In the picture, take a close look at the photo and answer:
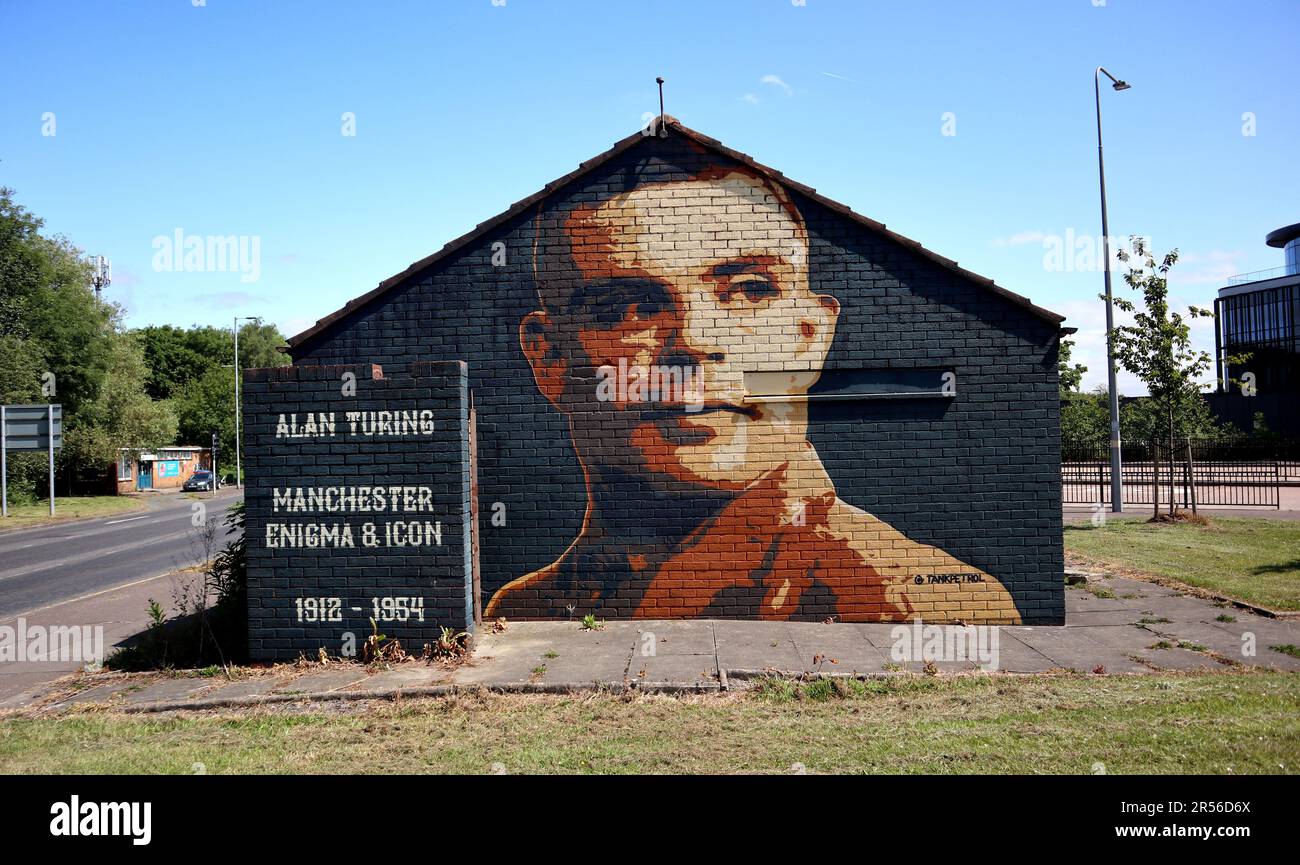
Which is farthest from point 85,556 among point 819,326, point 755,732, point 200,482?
point 200,482

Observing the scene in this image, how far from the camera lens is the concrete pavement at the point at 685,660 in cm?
725

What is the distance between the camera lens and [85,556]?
63.4 feet

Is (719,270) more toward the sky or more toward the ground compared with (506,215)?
more toward the ground

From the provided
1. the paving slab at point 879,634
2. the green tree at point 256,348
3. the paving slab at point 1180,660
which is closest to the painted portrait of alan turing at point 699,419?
the paving slab at point 879,634

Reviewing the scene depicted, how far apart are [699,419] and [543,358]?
201 centimetres

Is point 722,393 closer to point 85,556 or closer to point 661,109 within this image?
point 661,109

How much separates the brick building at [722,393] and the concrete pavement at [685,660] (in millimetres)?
669

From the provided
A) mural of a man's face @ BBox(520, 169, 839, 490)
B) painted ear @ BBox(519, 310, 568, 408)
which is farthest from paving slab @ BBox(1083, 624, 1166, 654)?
painted ear @ BBox(519, 310, 568, 408)

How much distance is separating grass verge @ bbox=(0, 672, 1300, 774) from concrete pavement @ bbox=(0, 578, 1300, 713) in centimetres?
27

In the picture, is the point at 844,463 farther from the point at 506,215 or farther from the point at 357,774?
the point at 357,774

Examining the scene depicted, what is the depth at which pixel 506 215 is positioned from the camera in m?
9.73

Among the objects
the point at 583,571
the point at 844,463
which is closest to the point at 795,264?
the point at 844,463

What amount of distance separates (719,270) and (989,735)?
5.97 m
